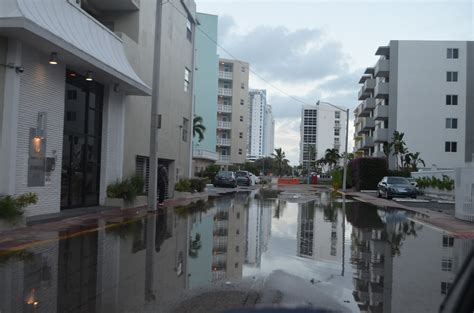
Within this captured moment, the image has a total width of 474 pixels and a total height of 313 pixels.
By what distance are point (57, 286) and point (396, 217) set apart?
16.5 m

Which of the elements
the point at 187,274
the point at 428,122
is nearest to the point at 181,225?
the point at 187,274

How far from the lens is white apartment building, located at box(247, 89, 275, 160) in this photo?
147 metres

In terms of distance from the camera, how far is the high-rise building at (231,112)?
86.2 m

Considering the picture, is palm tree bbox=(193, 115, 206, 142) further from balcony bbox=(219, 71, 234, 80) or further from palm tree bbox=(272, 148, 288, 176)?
palm tree bbox=(272, 148, 288, 176)

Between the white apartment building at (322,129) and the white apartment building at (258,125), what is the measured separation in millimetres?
15390

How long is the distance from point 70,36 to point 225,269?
9.79 meters

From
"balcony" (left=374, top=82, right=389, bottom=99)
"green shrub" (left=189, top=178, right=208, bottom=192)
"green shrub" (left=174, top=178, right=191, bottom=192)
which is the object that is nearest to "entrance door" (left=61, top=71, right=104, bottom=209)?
"green shrub" (left=174, top=178, right=191, bottom=192)

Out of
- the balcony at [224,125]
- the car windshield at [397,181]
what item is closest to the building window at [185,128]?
the car windshield at [397,181]

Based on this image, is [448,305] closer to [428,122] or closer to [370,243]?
[370,243]

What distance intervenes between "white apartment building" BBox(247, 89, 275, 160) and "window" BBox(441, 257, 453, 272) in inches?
5151

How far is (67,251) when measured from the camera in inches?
400

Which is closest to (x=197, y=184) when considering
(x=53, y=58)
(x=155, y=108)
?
(x=155, y=108)

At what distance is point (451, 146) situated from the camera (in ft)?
203

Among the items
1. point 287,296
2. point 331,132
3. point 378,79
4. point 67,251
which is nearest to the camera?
point 287,296
